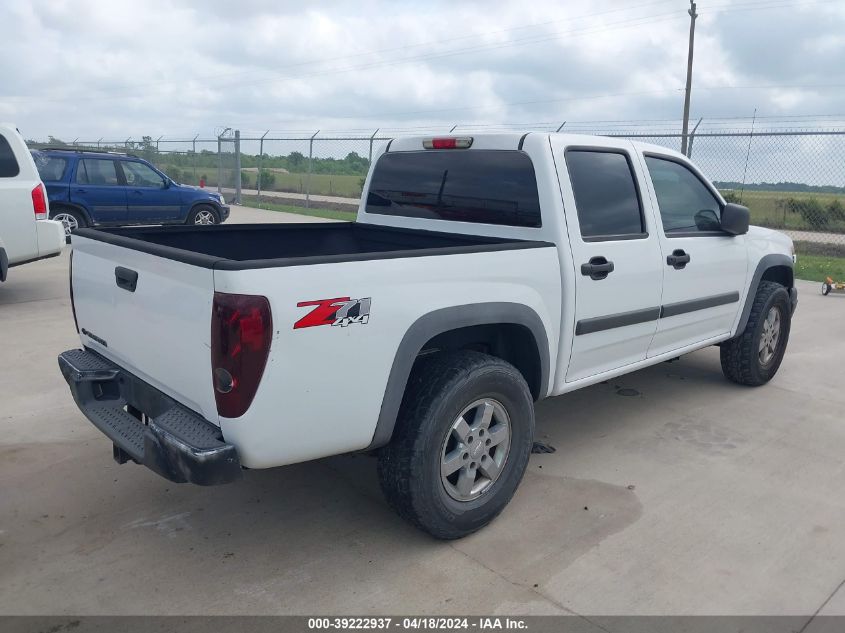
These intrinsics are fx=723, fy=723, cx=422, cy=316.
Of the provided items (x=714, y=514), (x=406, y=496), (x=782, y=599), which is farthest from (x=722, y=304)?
(x=406, y=496)

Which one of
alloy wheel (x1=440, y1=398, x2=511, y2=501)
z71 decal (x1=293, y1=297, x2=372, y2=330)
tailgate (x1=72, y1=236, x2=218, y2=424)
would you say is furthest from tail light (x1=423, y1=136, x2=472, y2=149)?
tailgate (x1=72, y1=236, x2=218, y2=424)

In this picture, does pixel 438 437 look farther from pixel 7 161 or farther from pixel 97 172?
pixel 97 172

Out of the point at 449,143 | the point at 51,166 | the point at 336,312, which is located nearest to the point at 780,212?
the point at 51,166

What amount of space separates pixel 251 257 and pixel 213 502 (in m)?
1.57

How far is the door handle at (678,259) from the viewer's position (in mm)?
4359

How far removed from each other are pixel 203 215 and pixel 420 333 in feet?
40.1

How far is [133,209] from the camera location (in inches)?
516

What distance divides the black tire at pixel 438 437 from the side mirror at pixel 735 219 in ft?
7.44

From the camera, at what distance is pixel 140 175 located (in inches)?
526

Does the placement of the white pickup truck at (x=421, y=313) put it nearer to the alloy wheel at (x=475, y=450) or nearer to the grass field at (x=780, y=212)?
the alloy wheel at (x=475, y=450)

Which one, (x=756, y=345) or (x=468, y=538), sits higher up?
(x=756, y=345)

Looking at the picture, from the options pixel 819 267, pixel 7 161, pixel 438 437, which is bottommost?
pixel 819 267

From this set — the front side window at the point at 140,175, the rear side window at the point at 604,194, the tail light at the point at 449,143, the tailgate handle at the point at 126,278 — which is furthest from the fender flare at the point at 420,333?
the front side window at the point at 140,175

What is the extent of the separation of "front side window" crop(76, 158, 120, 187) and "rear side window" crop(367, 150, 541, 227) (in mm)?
9534
